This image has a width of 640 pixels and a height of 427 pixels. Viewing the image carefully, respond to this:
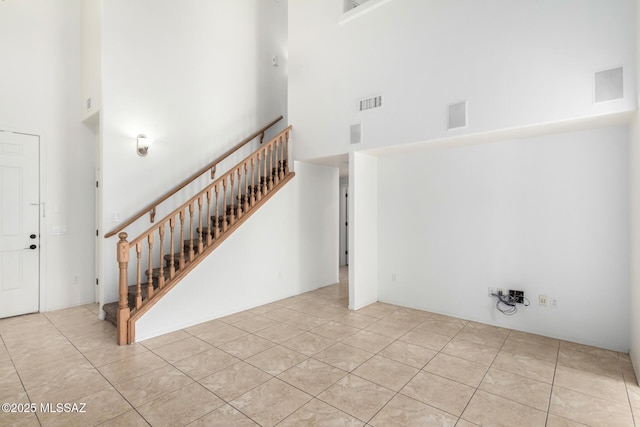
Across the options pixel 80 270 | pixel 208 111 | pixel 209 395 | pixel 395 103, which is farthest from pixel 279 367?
pixel 208 111

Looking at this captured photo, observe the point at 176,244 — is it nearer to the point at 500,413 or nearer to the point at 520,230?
the point at 500,413

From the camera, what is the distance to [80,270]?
503 cm

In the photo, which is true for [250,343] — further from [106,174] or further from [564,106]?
[564,106]

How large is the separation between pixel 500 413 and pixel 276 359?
1.97 metres

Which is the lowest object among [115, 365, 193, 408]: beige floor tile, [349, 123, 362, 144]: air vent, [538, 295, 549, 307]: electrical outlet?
[115, 365, 193, 408]: beige floor tile

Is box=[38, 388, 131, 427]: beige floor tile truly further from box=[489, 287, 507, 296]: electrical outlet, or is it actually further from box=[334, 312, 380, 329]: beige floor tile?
box=[489, 287, 507, 296]: electrical outlet

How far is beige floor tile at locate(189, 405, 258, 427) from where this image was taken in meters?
2.23

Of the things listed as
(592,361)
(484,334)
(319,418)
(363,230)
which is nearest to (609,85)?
(592,361)

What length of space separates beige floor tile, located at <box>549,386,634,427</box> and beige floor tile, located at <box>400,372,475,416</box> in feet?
2.02

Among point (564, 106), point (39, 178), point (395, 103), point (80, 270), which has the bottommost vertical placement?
point (80, 270)

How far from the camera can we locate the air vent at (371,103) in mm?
4473

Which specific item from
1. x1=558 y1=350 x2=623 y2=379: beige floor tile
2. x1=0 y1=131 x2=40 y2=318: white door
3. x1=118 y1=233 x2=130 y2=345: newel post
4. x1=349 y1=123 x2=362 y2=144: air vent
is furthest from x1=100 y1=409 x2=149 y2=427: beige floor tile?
x1=349 y1=123 x2=362 y2=144: air vent

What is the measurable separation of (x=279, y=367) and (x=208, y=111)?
14.6 feet

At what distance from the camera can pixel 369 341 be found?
367 centimetres
